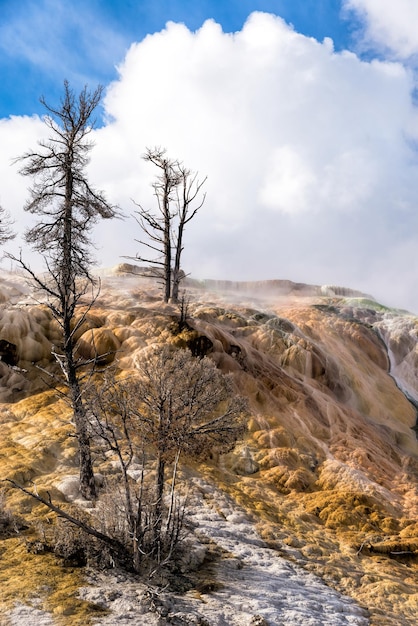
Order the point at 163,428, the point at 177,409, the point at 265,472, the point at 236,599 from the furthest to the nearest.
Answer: the point at 265,472 < the point at 177,409 < the point at 163,428 < the point at 236,599

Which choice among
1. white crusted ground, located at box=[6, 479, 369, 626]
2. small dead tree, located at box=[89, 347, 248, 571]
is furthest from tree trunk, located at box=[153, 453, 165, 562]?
white crusted ground, located at box=[6, 479, 369, 626]

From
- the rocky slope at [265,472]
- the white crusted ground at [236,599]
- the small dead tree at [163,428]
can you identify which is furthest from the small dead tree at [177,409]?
the rocky slope at [265,472]

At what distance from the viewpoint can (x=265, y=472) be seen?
1636 centimetres

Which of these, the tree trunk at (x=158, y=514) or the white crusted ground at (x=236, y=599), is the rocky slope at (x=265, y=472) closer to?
the white crusted ground at (x=236, y=599)

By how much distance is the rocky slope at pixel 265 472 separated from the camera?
9383 mm

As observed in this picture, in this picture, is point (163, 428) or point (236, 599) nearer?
point (236, 599)

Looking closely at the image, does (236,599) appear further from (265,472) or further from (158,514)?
(265,472)

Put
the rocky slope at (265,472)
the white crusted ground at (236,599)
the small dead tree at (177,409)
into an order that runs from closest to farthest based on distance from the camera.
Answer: the white crusted ground at (236,599) < the rocky slope at (265,472) < the small dead tree at (177,409)

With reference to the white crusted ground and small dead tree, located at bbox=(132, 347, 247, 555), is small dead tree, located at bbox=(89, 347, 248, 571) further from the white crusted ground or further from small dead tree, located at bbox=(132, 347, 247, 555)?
the white crusted ground

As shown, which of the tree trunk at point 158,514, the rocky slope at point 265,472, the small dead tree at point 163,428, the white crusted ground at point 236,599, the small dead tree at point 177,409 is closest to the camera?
the white crusted ground at point 236,599

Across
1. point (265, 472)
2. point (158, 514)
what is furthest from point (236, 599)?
point (265, 472)

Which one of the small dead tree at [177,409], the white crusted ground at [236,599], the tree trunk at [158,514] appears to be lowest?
the white crusted ground at [236,599]

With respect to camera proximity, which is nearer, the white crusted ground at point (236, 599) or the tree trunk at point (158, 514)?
the white crusted ground at point (236, 599)

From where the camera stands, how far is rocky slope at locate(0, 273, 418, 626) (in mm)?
9383
